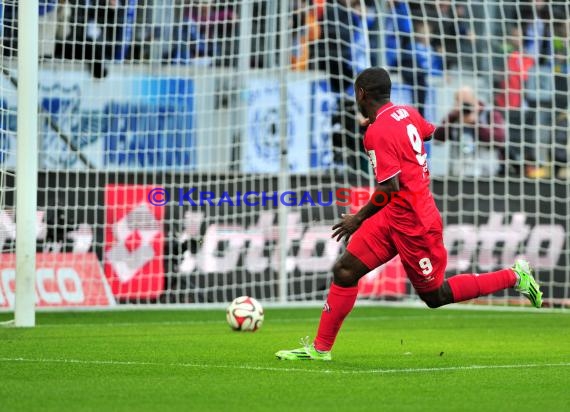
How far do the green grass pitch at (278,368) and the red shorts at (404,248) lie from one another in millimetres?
584

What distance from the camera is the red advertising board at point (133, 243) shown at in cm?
1361

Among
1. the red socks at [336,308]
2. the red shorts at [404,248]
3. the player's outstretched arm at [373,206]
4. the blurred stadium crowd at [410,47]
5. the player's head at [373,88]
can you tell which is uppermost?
the blurred stadium crowd at [410,47]

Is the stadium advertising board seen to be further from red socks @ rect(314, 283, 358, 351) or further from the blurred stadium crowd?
red socks @ rect(314, 283, 358, 351)

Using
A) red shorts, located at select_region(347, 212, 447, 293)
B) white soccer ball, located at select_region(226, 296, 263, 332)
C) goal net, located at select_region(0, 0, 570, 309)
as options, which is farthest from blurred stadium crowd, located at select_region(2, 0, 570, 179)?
red shorts, located at select_region(347, 212, 447, 293)

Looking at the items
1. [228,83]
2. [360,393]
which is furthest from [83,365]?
[228,83]

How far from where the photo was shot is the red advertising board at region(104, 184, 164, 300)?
1361 centimetres

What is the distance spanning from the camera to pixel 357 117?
15406 mm

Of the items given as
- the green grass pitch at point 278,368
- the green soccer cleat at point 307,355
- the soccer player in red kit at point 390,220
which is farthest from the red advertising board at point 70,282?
the soccer player in red kit at point 390,220

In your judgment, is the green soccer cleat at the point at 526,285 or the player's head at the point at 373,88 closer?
the player's head at the point at 373,88

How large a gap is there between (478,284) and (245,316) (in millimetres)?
3274

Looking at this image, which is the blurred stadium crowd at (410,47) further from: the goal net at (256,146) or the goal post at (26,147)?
the goal post at (26,147)

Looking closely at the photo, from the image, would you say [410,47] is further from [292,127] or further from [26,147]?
[26,147]

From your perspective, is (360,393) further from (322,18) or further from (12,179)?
(322,18)

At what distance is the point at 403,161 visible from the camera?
23.0 ft
